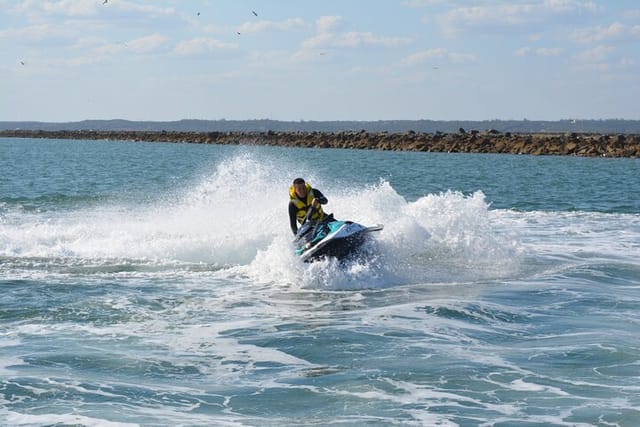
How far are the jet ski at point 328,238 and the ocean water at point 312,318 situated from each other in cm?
21

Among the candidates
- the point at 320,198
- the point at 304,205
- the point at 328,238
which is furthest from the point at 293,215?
the point at 328,238

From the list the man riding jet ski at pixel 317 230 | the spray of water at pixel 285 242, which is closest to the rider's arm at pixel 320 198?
the man riding jet ski at pixel 317 230

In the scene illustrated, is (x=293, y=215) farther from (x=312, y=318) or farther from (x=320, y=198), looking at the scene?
(x=312, y=318)

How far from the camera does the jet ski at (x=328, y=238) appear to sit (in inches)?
609

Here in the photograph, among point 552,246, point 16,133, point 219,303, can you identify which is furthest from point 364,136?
point 16,133

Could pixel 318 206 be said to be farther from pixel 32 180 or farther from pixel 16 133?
pixel 16 133

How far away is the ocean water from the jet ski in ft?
0.70

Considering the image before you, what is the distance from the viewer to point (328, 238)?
1546 centimetres

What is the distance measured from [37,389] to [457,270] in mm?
9232

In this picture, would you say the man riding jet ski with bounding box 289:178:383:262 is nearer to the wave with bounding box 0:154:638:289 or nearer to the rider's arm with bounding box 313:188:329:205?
the rider's arm with bounding box 313:188:329:205

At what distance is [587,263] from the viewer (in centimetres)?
1803

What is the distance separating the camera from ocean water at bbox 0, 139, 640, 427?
9109 mm

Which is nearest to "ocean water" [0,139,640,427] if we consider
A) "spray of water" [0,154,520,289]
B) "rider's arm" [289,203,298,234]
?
"spray of water" [0,154,520,289]

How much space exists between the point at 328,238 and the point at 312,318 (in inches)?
108
